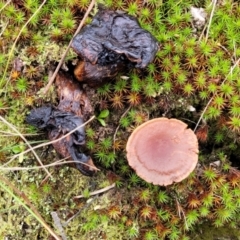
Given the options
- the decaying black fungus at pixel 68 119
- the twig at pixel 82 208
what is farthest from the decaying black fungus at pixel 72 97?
the twig at pixel 82 208

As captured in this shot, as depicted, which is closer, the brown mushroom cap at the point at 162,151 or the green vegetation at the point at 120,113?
the brown mushroom cap at the point at 162,151

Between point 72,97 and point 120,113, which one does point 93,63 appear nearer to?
point 72,97

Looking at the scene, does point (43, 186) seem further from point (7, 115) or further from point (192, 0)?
point (192, 0)

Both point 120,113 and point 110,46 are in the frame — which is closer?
point 110,46

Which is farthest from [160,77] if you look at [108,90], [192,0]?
[192,0]

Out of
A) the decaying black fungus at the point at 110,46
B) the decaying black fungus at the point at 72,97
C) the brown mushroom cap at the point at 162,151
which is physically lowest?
the brown mushroom cap at the point at 162,151

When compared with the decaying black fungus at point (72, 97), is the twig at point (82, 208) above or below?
below

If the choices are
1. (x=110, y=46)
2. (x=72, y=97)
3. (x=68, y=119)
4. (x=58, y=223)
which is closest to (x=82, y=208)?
(x=58, y=223)

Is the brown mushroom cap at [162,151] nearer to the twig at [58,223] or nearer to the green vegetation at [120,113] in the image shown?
the green vegetation at [120,113]
